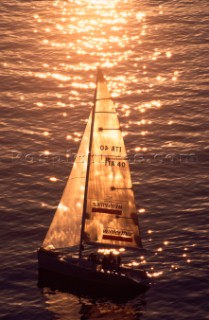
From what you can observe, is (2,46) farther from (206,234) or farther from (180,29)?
(206,234)

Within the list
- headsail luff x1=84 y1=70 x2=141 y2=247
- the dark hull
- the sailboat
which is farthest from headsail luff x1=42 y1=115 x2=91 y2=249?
the dark hull

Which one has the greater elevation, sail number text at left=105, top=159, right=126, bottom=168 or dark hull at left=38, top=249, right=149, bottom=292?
sail number text at left=105, top=159, right=126, bottom=168

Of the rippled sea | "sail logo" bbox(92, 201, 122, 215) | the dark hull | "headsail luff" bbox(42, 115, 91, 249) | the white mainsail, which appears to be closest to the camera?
the white mainsail

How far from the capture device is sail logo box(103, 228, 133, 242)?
84.8 m

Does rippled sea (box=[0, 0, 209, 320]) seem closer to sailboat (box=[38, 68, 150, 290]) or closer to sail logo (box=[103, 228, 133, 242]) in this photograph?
sailboat (box=[38, 68, 150, 290])

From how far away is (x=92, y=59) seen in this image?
131250 mm

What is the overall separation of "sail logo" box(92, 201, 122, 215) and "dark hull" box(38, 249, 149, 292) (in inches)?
198

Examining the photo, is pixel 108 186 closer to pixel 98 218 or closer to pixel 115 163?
pixel 115 163

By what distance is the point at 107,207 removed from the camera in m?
83.9

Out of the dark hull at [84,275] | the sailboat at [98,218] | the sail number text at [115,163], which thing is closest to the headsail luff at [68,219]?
the sailboat at [98,218]

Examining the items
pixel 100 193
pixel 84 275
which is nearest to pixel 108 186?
pixel 100 193

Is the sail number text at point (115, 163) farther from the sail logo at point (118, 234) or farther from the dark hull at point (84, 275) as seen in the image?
the dark hull at point (84, 275)

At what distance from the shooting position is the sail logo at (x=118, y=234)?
84.8 metres

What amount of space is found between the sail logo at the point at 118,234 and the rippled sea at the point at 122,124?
451 centimetres
